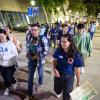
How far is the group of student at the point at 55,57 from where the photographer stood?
6.11 metres

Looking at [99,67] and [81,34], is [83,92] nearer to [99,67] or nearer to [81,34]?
[81,34]

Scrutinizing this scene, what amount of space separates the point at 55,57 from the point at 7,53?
2096 mm

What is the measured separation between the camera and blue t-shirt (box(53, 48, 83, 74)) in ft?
20.0

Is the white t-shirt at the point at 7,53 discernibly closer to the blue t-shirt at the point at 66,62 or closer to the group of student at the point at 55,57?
the group of student at the point at 55,57

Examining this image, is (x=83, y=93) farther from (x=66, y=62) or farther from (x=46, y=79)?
(x=46, y=79)

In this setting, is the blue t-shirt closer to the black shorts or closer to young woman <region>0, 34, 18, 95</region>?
the black shorts

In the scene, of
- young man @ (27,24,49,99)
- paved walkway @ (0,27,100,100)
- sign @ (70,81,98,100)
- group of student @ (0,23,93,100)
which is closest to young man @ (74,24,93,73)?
group of student @ (0,23,93,100)

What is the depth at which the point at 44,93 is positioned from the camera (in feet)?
28.2

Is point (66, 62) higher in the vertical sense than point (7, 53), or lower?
higher

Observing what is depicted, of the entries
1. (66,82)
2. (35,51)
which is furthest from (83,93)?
(35,51)

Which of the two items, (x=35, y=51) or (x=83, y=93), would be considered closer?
(x=83, y=93)

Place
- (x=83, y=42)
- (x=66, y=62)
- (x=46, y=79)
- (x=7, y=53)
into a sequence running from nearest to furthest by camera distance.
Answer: (x=66, y=62) → (x=7, y=53) → (x=83, y=42) → (x=46, y=79)

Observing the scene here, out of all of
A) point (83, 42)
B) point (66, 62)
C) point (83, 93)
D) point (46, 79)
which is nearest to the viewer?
point (83, 93)

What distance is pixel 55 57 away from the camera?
6215mm
